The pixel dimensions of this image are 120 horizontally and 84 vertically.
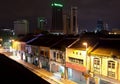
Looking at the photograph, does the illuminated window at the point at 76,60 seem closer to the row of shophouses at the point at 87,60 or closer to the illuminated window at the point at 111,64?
the row of shophouses at the point at 87,60

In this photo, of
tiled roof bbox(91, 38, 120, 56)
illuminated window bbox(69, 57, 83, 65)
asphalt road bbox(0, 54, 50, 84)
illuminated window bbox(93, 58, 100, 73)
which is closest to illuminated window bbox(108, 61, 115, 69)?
tiled roof bbox(91, 38, 120, 56)

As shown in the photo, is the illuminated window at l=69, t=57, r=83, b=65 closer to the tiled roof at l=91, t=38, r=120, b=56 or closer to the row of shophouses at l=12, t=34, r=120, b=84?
the row of shophouses at l=12, t=34, r=120, b=84

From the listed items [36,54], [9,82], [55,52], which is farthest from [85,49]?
[36,54]

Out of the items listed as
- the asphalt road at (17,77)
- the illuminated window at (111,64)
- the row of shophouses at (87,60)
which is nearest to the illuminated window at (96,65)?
the row of shophouses at (87,60)

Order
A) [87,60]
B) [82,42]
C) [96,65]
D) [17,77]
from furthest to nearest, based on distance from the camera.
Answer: [82,42] → [87,60] → [96,65] → [17,77]

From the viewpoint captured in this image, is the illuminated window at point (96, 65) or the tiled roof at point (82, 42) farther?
the tiled roof at point (82, 42)

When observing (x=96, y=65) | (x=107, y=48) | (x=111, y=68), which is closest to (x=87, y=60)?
(x=96, y=65)

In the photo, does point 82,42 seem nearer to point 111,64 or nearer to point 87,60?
point 87,60

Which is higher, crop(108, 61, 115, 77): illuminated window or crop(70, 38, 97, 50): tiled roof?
crop(70, 38, 97, 50): tiled roof

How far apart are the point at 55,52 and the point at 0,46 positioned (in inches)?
4042

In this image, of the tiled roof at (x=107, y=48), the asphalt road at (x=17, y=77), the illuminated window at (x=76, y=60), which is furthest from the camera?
the illuminated window at (x=76, y=60)

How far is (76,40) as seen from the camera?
50906 mm

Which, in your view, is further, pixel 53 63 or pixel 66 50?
pixel 53 63

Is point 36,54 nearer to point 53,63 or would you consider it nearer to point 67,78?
point 53,63
